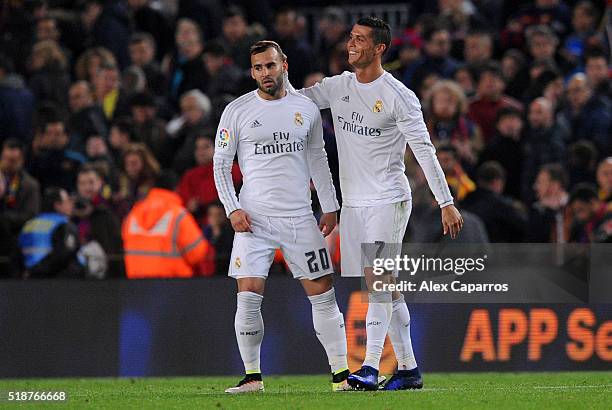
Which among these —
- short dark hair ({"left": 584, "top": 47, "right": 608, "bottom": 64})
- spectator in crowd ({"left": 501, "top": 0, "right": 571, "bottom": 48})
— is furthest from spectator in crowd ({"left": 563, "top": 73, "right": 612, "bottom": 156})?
spectator in crowd ({"left": 501, "top": 0, "right": 571, "bottom": 48})

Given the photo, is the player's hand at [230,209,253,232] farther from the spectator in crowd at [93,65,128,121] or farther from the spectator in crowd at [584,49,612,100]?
the spectator in crowd at [93,65,128,121]

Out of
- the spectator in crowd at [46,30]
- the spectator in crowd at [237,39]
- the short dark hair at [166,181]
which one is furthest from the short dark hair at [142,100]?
the short dark hair at [166,181]

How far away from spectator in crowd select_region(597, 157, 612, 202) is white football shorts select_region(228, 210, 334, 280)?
15.3ft

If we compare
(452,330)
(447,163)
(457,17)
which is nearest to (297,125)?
(452,330)

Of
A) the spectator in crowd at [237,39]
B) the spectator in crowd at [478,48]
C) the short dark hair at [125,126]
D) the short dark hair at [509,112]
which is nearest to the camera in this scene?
the short dark hair at [509,112]

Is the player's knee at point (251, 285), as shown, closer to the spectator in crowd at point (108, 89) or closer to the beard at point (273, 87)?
the beard at point (273, 87)

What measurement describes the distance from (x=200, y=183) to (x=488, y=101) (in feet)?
10.7

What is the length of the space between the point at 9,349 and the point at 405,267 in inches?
131

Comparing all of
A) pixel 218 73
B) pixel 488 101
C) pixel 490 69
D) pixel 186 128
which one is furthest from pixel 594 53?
pixel 186 128

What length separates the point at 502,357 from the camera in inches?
502

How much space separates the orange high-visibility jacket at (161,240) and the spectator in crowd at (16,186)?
1854 mm

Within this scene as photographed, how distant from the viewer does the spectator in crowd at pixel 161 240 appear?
13289mm

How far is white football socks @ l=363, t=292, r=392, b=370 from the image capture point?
1041cm

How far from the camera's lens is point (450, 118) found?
15570 mm
